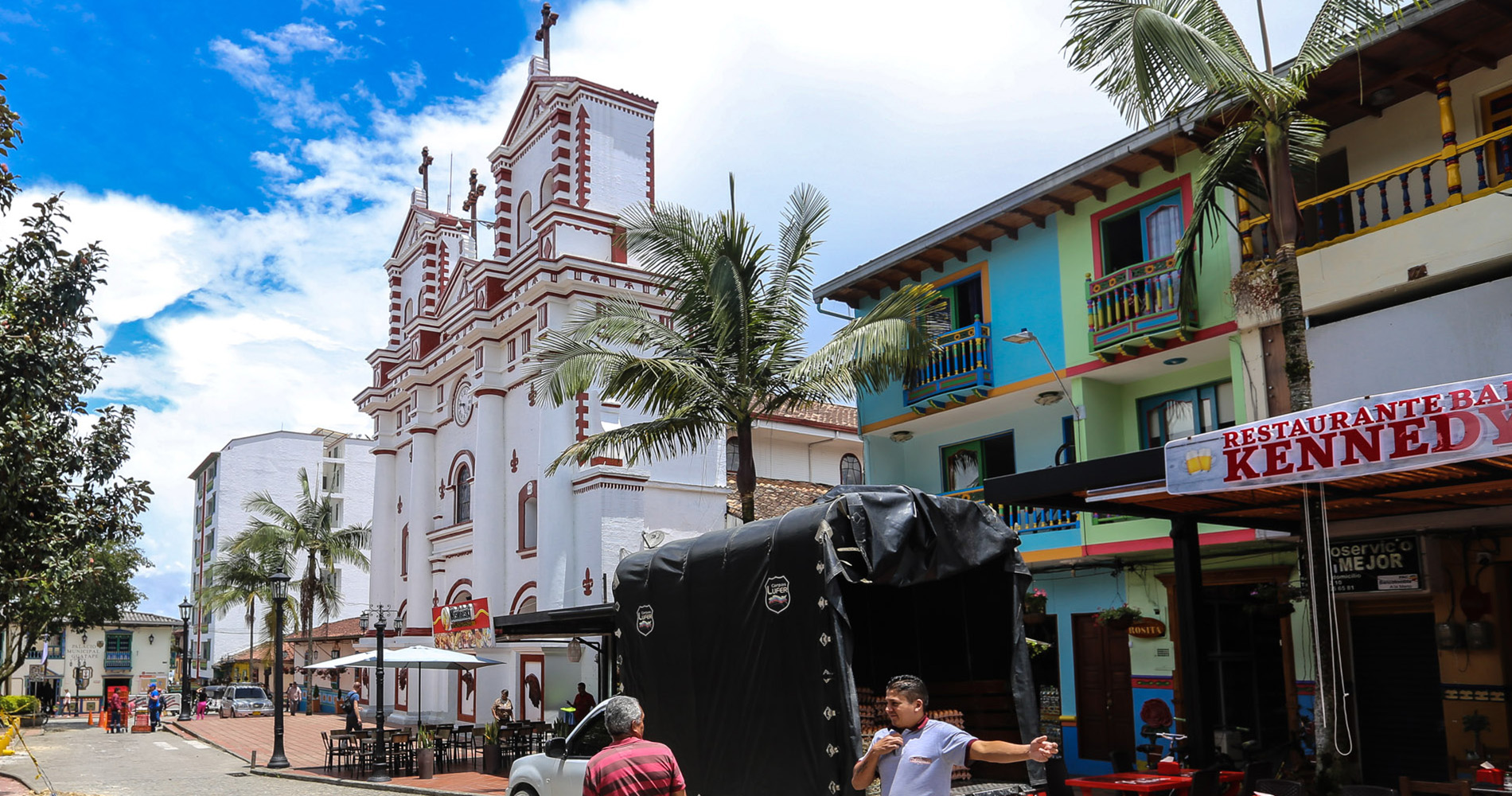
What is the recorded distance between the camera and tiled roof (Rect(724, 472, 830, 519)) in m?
29.1

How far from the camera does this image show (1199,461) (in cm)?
967

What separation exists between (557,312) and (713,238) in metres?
12.1

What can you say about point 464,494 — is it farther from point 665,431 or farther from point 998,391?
point 998,391

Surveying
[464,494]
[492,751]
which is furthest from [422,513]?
[492,751]

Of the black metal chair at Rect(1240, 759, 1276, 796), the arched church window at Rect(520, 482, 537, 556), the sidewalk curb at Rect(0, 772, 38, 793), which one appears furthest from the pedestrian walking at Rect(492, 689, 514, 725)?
the black metal chair at Rect(1240, 759, 1276, 796)

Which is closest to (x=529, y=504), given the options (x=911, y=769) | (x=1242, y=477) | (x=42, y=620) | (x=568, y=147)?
(x=568, y=147)

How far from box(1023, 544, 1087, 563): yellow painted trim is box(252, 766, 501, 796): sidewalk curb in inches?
384

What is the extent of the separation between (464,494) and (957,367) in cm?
1845

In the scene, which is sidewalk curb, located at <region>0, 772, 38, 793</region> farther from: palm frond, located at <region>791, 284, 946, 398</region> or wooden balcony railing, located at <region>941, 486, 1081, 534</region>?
wooden balcony railing, located at <region>941, 486, 1081, 534</region>

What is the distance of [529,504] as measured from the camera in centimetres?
3028

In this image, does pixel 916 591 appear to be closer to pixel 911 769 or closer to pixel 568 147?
pixel 911 769

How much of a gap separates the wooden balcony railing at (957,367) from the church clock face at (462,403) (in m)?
16.7

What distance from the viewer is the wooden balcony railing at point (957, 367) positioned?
1997 centimetres

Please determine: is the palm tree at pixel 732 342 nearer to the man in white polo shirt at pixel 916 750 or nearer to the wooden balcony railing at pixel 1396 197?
the wooden balcony railing at pixel 1396 197
